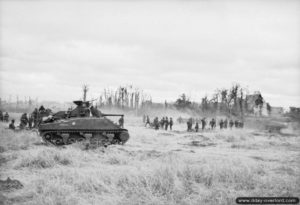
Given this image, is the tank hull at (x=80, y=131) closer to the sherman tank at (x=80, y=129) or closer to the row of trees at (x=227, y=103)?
the sherman tank at (x=80, y=129)

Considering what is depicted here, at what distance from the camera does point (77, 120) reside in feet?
47.6

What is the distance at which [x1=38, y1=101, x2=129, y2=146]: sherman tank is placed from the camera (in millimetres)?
14359

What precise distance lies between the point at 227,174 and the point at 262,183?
0.82 metres

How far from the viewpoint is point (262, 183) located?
285 inches

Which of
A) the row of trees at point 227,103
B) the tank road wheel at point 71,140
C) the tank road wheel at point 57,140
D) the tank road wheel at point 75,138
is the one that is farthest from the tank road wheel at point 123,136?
the row of trees at point 227,103

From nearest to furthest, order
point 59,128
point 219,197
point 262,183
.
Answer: point 219,197 < point 262,183 < point 59,128

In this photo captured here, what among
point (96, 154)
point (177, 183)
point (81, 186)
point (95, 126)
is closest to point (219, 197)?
point (177, 183)

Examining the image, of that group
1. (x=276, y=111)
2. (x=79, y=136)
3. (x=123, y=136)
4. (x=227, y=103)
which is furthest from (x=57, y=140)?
(x=276, y=111)

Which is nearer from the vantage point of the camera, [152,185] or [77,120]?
[152,185]

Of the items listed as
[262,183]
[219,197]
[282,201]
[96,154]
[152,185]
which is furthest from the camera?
[96,154]

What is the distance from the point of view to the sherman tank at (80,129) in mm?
14359

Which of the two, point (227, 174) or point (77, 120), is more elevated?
point (77, 120)

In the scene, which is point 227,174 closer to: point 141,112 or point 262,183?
point 262,183

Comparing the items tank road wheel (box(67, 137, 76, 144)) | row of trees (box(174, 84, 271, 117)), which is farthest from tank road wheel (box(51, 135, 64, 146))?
row of trees (box(174, 84, 271, 117))
